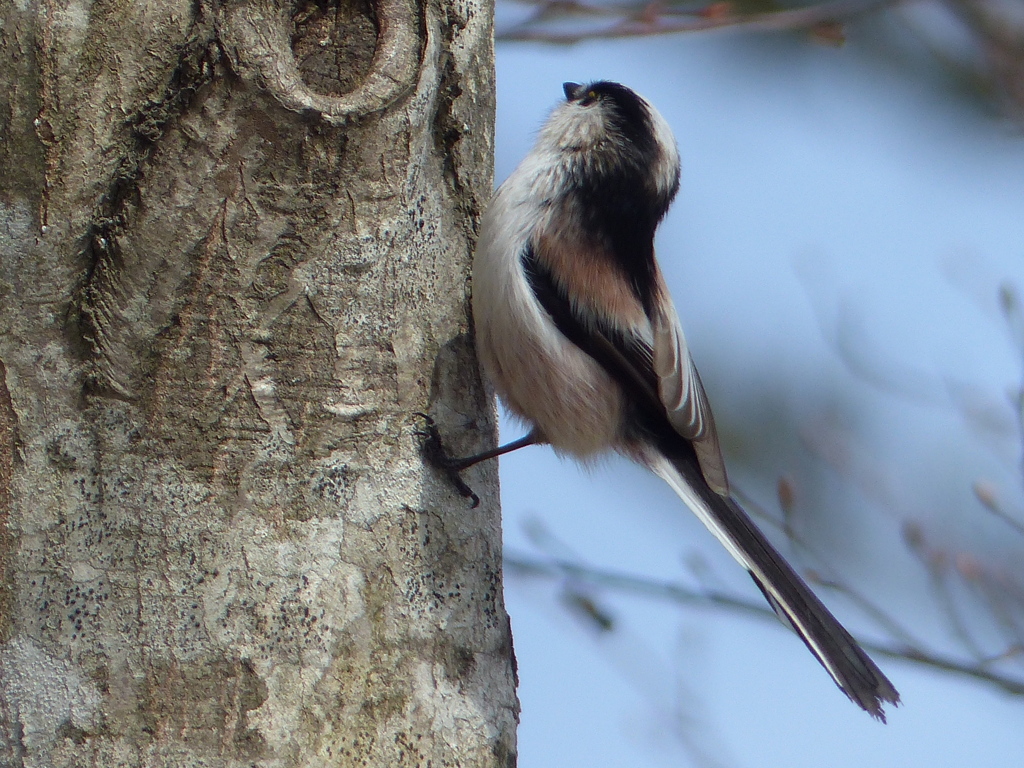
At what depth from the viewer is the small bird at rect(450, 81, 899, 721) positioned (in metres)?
2.29

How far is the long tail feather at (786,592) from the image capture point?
2.30 metres

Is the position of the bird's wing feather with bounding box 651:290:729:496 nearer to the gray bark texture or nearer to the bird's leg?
the bird's leg

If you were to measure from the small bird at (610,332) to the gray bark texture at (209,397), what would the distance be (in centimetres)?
51

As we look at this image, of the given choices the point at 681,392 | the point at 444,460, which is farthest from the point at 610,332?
the point at 444,460

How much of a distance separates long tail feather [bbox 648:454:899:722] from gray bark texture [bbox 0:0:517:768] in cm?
88

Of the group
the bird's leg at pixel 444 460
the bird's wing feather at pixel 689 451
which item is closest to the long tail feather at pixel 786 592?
the bird's wing feather at pixel 689 451

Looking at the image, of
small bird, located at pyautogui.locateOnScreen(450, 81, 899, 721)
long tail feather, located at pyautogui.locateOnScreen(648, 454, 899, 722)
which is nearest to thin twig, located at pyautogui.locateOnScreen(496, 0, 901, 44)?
small bird, located at pyautogui.locateOnScreen(450, 81, 899, 721)

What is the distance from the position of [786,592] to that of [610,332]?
2.32ft

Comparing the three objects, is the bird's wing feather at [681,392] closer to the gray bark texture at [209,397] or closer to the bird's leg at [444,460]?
the bird's leg at [444,460]

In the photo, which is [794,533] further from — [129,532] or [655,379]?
[129,532]

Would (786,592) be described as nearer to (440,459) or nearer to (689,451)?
(689,451)

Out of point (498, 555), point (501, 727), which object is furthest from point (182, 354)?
point (501, 727)

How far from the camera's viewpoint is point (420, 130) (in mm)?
1796

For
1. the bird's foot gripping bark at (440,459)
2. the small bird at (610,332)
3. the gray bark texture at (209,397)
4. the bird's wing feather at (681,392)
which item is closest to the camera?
the gray bark texture at (209,397)
